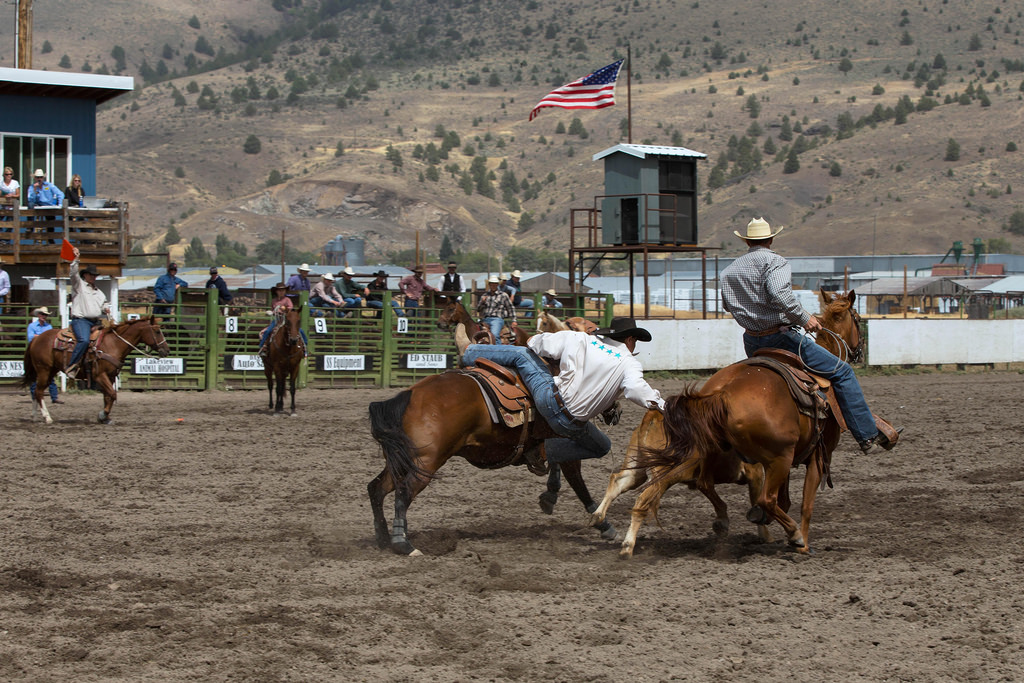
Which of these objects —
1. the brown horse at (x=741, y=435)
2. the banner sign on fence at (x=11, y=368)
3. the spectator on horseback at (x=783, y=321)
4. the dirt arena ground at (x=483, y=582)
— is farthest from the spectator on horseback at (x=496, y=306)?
the brown horse at (x=741, y=435)

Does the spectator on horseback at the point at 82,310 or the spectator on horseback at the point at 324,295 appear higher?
the spectator on horseback at the point at 324,295

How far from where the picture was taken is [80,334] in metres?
15.5

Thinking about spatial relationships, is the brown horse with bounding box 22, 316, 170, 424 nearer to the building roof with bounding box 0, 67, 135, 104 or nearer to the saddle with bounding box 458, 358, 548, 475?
the saddle with bounding box 458, 358, 548, 475

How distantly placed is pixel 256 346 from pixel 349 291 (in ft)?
8.05

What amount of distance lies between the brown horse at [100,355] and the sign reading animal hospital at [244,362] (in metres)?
5.28

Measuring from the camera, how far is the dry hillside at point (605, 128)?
103812mm

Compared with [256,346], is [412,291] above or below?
above

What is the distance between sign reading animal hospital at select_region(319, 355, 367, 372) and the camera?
2238 centimetres

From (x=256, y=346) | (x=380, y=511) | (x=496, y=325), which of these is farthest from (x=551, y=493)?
(x=256, y=346)

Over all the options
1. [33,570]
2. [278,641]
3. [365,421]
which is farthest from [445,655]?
[365,421]

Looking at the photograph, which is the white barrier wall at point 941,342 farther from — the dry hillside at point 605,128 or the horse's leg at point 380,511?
the dry hillside at point 605,128

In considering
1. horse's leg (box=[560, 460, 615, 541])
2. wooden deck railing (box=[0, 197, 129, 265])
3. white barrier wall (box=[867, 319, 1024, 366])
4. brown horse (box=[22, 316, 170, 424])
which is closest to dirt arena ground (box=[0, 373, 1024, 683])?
horse's leg (box=[560, 460, 615, 541])

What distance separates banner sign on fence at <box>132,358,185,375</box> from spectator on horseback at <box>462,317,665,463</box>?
14203 millimetres

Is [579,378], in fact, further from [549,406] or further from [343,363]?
[343,363]
